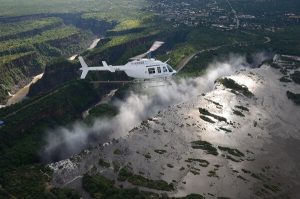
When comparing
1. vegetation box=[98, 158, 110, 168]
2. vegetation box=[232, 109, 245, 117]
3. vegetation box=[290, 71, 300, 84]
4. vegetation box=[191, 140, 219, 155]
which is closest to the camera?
vegetation box=[98, 158, 110, 168]

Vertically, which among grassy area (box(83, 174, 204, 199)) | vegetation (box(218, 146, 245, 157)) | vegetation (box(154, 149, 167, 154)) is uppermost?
grassy area (box(83, 174, 204, 199))

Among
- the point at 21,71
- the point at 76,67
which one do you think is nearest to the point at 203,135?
the point at 76,67

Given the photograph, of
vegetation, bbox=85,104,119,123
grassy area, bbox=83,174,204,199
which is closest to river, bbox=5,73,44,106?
vegetation, bbox=85,104,119,123

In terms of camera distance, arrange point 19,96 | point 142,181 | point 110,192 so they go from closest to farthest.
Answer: point 110,192 < point 142,181 < point 19,96

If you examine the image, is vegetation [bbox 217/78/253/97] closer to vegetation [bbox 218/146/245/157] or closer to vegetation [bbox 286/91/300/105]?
vegetation [bbox 286/91/300/105]

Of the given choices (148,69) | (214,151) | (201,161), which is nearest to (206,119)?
(214,151)

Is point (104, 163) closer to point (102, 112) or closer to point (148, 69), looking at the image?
point (148, 69)
